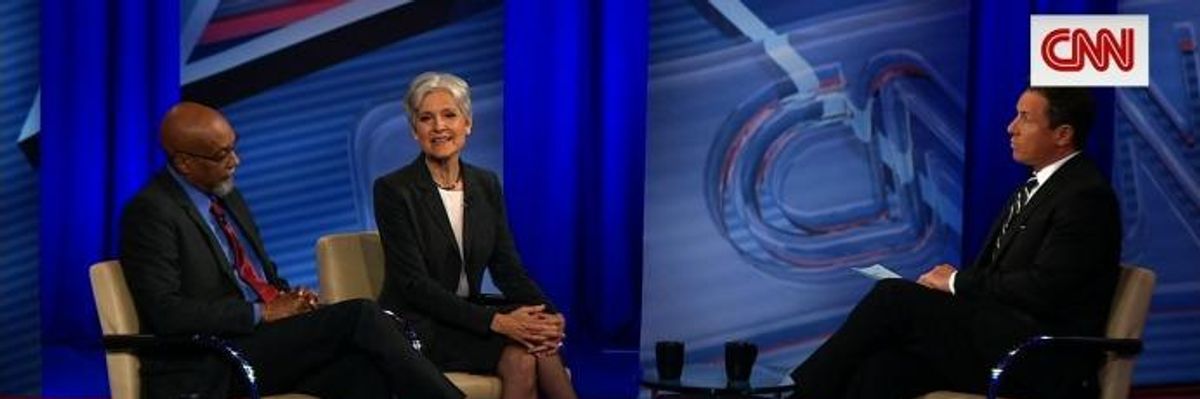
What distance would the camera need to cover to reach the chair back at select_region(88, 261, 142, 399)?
166 inches

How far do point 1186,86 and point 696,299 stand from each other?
201 cm

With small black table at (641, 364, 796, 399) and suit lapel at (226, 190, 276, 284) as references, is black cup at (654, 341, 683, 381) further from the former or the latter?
suit lapel at (226, 190, 276, 284)

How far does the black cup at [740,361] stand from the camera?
4.79 m

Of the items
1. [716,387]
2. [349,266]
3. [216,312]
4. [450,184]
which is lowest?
[716,387]

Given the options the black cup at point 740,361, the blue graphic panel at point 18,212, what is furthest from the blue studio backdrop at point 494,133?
the black cup at point 740,361

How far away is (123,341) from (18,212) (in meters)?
2.57

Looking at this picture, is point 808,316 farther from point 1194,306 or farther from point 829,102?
point 1194,306

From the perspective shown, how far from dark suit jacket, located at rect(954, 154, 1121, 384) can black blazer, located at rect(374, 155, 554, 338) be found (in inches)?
48.8

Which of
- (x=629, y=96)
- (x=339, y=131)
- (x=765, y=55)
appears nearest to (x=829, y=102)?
(x=765, y=55)

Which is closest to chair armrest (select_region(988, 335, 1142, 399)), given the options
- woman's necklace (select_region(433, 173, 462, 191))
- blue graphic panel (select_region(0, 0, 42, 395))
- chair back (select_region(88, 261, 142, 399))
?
woman's necklace (select_region(433, 173, 462, 191))

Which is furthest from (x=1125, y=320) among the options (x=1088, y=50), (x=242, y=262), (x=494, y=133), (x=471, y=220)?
(x=494, y=133)

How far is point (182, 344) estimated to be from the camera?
4.17m

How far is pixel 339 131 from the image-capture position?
21.7 feet

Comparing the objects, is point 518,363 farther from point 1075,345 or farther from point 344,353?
point 1075,345
